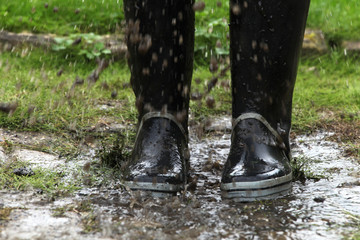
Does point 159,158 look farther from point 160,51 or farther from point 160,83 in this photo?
point 160,51

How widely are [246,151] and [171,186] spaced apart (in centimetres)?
30

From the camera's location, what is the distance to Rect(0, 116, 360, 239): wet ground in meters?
1.38

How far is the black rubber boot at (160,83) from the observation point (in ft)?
5.84

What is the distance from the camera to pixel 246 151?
70.1 inches

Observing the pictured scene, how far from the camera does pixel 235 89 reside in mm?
1833

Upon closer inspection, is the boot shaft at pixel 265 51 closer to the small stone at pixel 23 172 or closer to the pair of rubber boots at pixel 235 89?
the pair of rubber boots at pixel 235 89

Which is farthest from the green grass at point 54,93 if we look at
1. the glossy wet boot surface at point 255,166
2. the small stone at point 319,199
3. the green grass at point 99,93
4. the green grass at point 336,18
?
the green grass at point 336,18

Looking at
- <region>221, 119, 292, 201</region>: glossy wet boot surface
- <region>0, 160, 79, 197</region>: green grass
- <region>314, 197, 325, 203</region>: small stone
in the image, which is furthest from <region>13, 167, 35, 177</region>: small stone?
<region>314, 197, 325, 203</region>: small stone

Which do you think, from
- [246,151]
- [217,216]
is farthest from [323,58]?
[217,216]

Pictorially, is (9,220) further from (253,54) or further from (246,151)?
(253,54)

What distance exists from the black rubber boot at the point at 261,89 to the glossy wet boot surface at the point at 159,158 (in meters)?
0.18

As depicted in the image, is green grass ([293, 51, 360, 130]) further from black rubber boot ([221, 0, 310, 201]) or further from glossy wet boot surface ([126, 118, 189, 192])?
glossy wet boot surface ([126, 118, 189, 192])

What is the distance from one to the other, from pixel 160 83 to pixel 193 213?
552 millimetres

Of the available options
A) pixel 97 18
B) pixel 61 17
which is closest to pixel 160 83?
pixel 97 18
